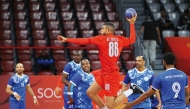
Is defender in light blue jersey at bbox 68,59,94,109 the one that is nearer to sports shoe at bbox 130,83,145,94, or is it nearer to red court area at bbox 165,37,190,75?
sports shoe at bbox 130,83,145,94

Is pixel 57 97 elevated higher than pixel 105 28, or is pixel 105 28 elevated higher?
pixel 105 28

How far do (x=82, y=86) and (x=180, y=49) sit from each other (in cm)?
653

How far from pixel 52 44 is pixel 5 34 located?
1721mm

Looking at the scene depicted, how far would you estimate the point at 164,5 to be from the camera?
2070 cm

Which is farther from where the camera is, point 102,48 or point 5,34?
point 5,34

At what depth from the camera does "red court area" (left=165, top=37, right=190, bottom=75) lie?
16750mm

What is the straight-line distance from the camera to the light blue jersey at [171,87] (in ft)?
27.6

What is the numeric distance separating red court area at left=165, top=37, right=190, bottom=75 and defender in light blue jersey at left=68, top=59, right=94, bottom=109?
5.92 metres

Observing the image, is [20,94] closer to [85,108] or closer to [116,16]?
[85,108]

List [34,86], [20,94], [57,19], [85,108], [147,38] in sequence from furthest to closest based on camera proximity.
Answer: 1. [57,19]
2. [147,38]
3. [34,86]
4. [20,94]
5. [85,108]

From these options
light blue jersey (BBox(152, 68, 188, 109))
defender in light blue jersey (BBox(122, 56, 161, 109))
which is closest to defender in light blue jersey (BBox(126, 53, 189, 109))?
light blue jersey (BBox(152, 68, 188, 109))

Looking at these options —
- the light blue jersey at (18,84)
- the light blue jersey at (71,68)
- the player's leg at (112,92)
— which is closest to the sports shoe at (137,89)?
the player's leg at (112,92)

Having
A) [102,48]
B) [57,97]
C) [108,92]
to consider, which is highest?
[102,48]

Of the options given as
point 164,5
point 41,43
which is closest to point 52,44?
point 41,43
